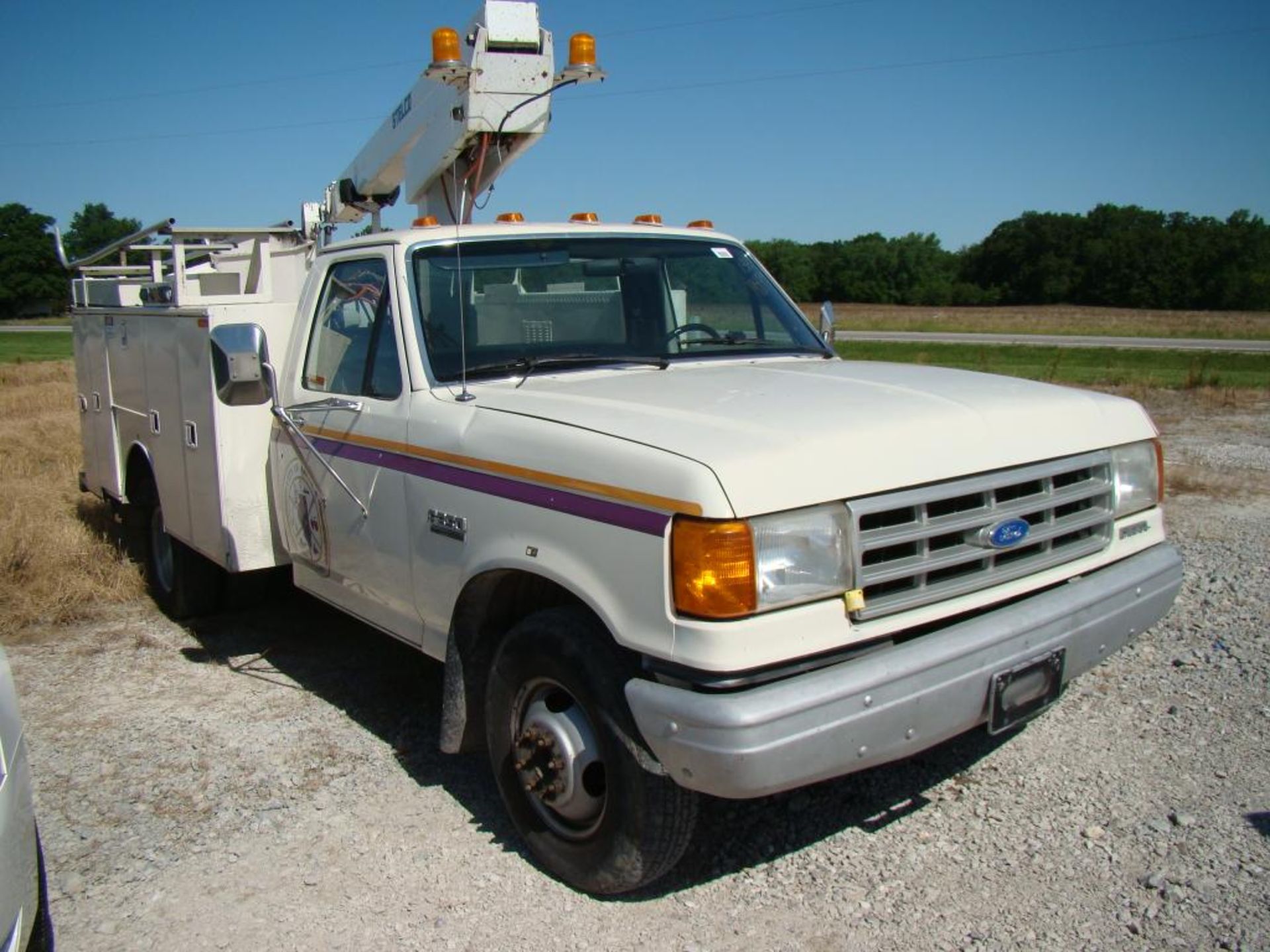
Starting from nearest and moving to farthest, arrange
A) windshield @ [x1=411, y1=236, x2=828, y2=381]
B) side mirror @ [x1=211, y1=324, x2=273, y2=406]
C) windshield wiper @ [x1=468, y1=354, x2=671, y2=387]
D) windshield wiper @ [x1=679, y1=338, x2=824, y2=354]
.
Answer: windshield wiper @ [x1=468, y1=354, x2=671, y2=387] → windshield @ [x1=411, y1=236, x2=828, y2=381] → side mirror @ [x1=211, y1=324, x2=273, y2=406] → windshield wiper @ [x1=679, y1=338, x2=824, y2=354]

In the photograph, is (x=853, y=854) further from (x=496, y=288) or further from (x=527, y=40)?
(x=527, y=40)

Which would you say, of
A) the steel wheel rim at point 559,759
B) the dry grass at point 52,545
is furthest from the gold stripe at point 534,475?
the dry grass at point 52,545

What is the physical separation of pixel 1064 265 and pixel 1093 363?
210 ft

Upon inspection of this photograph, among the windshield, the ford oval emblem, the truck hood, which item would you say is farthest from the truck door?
the ford oval emblem

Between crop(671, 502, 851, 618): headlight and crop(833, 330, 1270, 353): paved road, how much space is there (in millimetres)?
30768

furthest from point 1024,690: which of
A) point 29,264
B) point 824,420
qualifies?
point 29,264

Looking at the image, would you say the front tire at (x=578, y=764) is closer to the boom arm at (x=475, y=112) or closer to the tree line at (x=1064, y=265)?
the boom arm at (x=475, y=112)

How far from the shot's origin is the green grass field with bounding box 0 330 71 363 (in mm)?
32938

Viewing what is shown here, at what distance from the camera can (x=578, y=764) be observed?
10.6 feet

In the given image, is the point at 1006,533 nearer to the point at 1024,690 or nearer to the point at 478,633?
the point at 1024,690

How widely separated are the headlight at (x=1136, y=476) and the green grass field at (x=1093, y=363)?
38.1ft

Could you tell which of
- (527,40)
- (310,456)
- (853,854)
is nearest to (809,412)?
(853,854)

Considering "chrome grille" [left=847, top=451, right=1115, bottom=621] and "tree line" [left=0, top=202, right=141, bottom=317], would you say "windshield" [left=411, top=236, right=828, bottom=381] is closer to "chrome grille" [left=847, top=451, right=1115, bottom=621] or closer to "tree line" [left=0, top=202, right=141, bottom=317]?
"chrome grille" [left=847, top=451, right=1115, bottom=621]

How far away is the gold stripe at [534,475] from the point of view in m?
2.80
